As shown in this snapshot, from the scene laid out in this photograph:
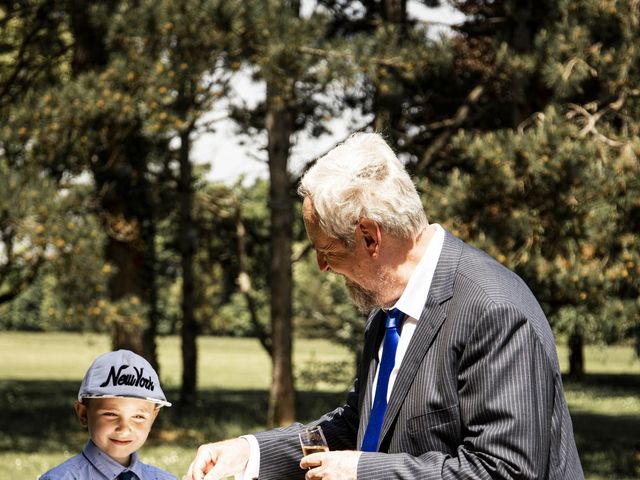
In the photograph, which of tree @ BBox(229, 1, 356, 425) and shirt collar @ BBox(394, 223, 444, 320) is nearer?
shirt collar @ BBox(394, 223, 444, 320)

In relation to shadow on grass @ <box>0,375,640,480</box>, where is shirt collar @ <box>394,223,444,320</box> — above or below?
above

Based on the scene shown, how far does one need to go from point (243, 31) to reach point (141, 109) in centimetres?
148

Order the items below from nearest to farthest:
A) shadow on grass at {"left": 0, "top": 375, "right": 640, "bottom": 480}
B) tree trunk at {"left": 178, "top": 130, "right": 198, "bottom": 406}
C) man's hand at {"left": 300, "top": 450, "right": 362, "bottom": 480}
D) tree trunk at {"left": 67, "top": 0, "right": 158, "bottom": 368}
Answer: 1. man's hand at {"left": 300, "top": 450, "right": 362, "bottom": 480}
2. tree trunk at {"left": 67, "top": 0, "right": 158, "bottom": 368}
3. shadow on grass at {"left": 0, "top": 375, "right": 640, "bottom": 480}
4. tree trunk at {"left": 178, "top": 130, "right": 198, "bottom": 406}

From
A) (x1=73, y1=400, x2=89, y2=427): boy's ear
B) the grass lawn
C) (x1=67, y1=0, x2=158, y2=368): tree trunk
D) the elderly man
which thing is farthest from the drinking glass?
(x1=67, y1=0, x2=158, y2=368): tree trunk

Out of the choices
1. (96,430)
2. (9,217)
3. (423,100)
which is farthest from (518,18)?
(96,430)

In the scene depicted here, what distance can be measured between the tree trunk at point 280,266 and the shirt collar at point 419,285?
472 inches

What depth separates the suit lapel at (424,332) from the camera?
2.54m

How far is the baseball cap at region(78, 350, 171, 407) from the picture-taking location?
3.18m

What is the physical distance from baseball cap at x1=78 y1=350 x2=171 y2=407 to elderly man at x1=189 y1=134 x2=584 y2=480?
41 cm

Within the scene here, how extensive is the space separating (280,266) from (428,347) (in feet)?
40.8

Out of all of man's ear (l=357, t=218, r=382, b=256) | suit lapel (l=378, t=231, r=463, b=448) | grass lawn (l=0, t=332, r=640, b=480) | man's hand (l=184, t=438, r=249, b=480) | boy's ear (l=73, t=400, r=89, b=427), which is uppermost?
man's ear (l=357, t=218, r=382, b=256)

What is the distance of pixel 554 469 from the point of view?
2.37 meters

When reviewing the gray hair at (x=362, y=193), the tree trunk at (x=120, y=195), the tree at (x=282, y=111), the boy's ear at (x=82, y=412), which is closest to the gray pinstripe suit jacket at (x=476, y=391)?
the gray hair at (x=362, y=193)

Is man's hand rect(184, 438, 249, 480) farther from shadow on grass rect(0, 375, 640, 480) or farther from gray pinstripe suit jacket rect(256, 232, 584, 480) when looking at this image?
shadow on grass rect(0, 375, 640, 480)
